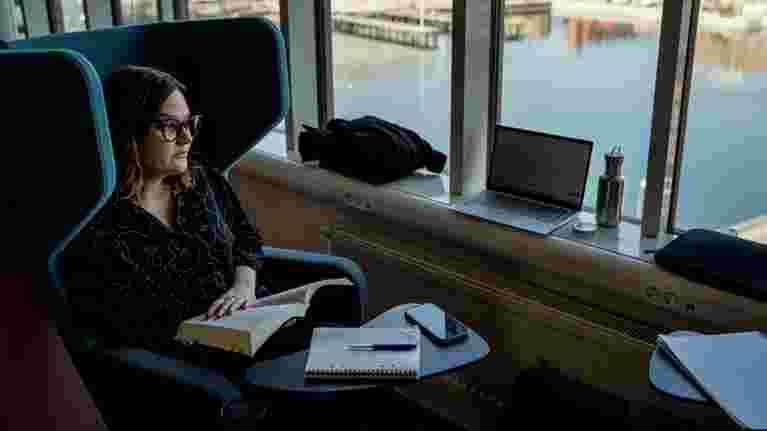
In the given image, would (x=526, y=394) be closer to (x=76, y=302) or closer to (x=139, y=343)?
(x=139, y=343)

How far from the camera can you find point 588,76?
7.59ft

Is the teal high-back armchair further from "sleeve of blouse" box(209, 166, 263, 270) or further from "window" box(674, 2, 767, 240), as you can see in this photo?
"window" box(674, 2, 767, 240)

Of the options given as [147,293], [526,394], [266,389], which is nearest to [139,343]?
[147,293]

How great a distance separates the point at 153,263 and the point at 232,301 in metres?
0.20

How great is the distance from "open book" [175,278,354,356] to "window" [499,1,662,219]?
938mm

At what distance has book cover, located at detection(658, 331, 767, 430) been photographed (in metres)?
1.25

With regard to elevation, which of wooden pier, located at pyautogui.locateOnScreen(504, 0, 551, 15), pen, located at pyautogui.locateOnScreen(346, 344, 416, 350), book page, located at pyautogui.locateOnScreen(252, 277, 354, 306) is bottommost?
pen, located at pyautogui.locateOnScreen(346, 344, 416, 350)

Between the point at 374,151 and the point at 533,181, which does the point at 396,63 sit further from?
the point at 533,181

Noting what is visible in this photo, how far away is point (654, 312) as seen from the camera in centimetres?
185

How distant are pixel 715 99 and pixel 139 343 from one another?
154cm

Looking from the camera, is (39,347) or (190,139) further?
(39,347)

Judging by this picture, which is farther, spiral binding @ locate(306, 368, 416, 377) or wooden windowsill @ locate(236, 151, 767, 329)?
wooden windowsill @ locate(236, 151, 767, 329)

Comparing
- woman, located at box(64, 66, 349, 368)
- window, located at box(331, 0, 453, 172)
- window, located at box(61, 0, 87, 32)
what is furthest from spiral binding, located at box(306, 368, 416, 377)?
window, located at box(61, 0, 87, 32)

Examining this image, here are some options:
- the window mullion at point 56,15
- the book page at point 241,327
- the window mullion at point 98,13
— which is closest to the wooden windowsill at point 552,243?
the book page at point 241,327
